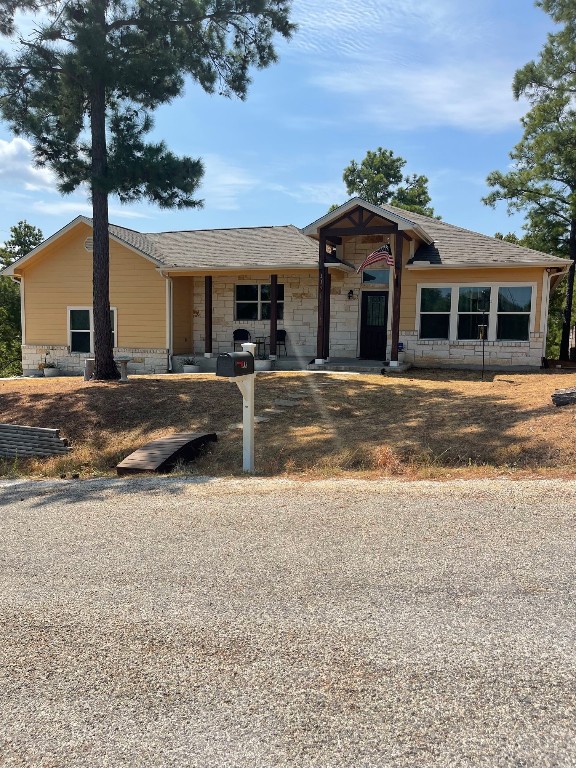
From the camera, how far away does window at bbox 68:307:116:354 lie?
64.1 ft

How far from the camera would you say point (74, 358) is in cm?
1961

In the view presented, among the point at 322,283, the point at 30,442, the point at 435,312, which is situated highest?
the point at 322,283

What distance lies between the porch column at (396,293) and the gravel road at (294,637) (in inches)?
442

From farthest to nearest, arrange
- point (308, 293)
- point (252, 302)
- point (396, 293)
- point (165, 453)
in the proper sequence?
point (252, 302) < point (308, 293) < point (396, 293) < point (165, 453)

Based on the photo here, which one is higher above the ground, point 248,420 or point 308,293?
point 308,293

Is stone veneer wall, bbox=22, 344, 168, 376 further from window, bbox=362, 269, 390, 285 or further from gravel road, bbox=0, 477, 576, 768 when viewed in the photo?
gravel road, bbox=0, 477, 576, 768

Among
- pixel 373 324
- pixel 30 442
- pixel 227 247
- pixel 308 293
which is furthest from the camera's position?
pixel 227 247

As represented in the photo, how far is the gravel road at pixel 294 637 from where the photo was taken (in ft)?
7.64

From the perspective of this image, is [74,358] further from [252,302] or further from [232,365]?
[232,365]

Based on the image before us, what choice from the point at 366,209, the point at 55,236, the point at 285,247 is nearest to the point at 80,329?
the point at 55,236

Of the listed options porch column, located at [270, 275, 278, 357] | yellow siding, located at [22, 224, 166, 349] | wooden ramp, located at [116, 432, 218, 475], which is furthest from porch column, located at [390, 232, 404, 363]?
wooden ramp, located at [116, 432, 218, 475]

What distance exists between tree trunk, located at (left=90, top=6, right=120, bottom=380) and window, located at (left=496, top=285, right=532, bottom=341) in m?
10.5

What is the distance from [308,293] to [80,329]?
7645 millimetres

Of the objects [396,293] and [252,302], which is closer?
[396,293]
